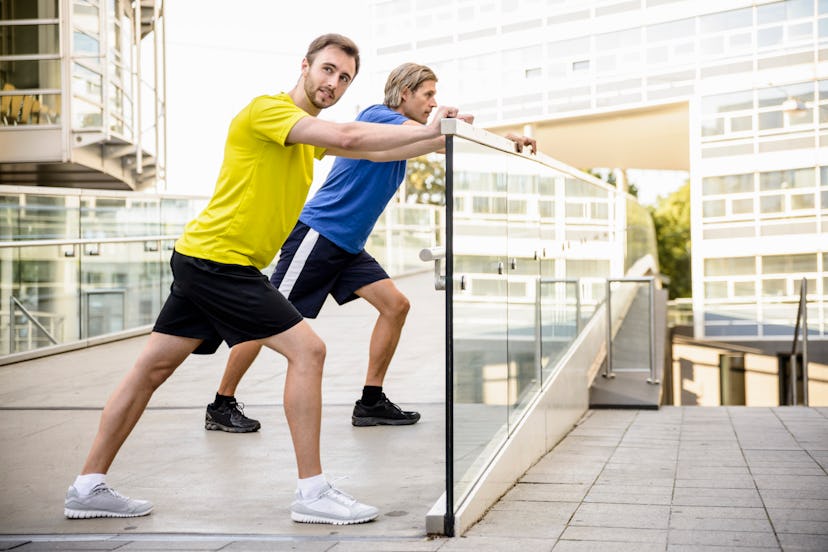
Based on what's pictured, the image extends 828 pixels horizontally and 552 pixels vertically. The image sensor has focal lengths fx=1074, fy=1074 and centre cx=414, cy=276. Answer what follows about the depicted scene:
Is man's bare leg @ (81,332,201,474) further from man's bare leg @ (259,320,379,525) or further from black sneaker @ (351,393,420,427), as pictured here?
black sneaker @ (351,393,420,427)

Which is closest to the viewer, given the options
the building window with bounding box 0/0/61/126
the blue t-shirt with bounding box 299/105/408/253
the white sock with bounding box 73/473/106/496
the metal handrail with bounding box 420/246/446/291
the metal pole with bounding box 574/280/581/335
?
the white sock with bounding box 73/473/106/496

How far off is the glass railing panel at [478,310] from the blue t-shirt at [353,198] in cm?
65

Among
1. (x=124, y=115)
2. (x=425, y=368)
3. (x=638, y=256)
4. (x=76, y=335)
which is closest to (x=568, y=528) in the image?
(x=425, y=368)

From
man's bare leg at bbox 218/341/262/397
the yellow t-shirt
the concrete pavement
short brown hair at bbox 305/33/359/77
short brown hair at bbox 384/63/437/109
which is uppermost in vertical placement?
short brown hair at bbox 384/63/437/109

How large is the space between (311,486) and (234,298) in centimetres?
67

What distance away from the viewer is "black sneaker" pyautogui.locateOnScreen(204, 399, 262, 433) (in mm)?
5250

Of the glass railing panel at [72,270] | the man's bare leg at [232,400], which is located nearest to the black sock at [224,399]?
the man's bare leg at [232,400]

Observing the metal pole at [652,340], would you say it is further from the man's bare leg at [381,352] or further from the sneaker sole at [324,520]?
the sneaker sole at [324,520]

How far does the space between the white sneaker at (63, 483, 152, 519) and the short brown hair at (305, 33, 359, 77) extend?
163 centimetres

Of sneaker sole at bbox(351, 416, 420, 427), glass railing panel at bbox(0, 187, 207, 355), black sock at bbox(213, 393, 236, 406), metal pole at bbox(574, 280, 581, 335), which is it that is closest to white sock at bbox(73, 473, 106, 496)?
black sock at bbox(213, 393, 236, 406)

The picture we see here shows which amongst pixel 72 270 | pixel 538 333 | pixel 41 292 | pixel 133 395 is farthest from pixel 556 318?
pixel 41 292

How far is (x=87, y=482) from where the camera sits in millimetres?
3637

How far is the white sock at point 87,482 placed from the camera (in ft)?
11.9

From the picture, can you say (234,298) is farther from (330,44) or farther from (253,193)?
(330,44)
